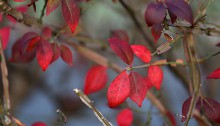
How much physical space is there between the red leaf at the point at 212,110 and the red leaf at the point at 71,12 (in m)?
0.38

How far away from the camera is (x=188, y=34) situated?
1188mm

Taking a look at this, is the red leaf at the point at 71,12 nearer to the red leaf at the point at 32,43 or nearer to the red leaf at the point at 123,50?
the red leaf at the point at 123,50

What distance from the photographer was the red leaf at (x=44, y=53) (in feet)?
3.60

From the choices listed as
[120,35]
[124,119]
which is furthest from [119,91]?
[120,35]

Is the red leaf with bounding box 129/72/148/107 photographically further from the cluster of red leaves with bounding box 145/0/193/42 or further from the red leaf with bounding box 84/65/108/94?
the red leaf with bounding box 84/65/108/94

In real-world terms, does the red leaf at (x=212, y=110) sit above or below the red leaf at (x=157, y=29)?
below

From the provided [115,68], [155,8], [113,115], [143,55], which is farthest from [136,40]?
[155,8]

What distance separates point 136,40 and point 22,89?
92cm

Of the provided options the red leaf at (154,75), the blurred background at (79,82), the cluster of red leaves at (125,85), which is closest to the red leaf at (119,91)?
the cluster of red leaves at (125,85)

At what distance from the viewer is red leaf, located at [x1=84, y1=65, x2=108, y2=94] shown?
5.29ft

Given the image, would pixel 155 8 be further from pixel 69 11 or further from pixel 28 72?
pixel 28 72

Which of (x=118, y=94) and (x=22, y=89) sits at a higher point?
(x=22, y=89)

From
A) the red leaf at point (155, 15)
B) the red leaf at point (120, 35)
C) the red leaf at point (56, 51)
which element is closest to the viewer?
the red leaf at point (155, 15)

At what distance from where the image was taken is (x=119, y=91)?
3.21 feet
